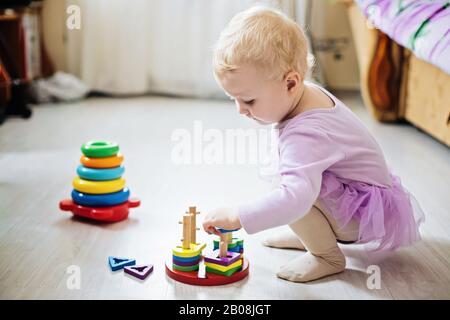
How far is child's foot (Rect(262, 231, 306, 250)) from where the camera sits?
1290 millimetres

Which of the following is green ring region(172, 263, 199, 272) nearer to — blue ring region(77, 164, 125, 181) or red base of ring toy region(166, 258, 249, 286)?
red base of ring toy region(166, 258, 249, 286)

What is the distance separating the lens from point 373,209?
3.78 ft

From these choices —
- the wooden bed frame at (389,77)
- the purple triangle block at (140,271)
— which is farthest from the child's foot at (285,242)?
the wooden bed frame at (389,77)

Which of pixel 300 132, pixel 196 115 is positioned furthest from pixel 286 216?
pixel 196 115

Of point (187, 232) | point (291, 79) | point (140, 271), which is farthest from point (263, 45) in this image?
point (140, 271)

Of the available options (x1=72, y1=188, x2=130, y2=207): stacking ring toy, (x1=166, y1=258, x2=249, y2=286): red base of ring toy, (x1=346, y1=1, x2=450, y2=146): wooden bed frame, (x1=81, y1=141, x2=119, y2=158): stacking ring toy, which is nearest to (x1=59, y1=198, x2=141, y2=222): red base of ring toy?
(x1=72, y1=188, x2=130, y2=207): stacking ring toy

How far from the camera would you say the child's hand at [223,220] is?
1.07 meters

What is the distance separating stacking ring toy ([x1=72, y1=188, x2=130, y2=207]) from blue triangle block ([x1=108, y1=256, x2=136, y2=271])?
246 mm

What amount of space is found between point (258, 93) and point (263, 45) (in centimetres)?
9

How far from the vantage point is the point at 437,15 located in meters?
1.93

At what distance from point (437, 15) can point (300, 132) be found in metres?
1.07

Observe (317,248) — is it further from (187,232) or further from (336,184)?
(187,232)
